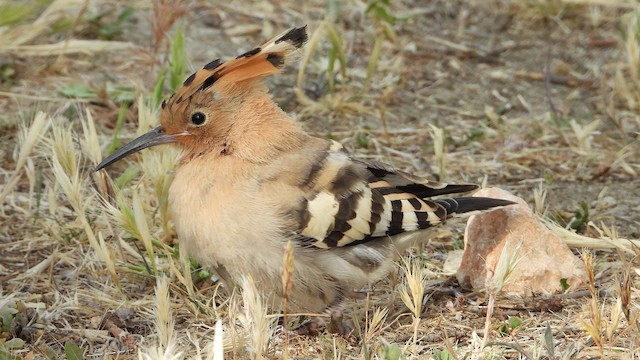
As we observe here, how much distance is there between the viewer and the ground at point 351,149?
10.2 feet

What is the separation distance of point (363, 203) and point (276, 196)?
0.30 metres

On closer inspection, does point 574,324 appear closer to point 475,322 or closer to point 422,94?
point 475,322

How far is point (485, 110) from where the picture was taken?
502 cm

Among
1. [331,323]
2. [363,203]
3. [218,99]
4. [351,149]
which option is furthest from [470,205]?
[351,149]

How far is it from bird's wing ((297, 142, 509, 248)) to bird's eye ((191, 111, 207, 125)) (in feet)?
1.29

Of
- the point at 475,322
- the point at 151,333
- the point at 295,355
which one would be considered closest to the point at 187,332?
the point at 151,333

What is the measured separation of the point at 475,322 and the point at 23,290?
1.52 meters

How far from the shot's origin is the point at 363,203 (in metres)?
3.30

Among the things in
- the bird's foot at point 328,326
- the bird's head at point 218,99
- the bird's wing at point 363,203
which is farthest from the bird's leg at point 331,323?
the bird's head at point 218,99

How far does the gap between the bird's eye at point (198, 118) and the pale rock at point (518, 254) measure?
96 cm

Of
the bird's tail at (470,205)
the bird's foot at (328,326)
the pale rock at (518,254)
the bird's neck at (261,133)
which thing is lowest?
the bird's foot at (328,326)

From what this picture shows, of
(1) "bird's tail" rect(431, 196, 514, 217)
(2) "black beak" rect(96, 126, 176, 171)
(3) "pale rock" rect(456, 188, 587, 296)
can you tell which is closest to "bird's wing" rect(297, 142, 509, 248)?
(1) "bird's tail" rect(431, 196, 514, 217)

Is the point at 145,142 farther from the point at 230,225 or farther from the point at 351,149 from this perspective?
the point at 351,149

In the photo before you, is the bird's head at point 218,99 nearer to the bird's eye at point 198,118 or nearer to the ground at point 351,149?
the bird's eye at point 198,118
